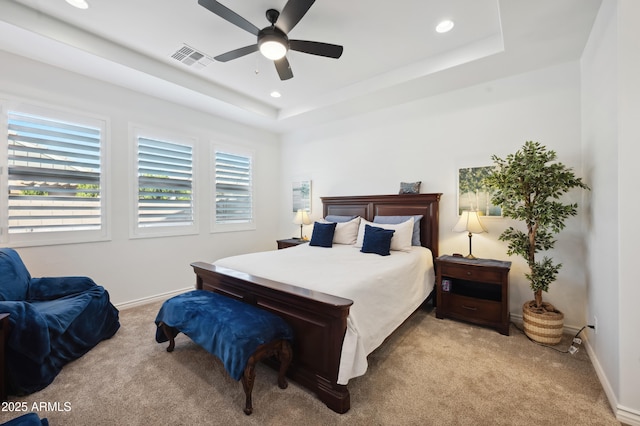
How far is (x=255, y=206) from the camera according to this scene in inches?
205

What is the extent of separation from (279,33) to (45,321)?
292 centimetres

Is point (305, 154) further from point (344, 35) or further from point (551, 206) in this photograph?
point (551, 206)

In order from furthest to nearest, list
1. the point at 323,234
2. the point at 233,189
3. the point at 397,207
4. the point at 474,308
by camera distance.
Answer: the point at 233,189 < the point at 397,207 < the point at 323,234 < the point at 474,308

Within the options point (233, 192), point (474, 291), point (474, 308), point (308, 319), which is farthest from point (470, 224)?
point (233, 192)

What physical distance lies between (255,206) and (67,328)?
3.27m

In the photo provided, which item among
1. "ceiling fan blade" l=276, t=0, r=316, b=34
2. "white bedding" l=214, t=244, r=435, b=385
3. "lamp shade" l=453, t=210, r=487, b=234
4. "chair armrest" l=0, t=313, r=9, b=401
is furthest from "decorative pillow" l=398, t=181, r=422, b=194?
"chair armrest" l=0, t=313, r=9, b=401

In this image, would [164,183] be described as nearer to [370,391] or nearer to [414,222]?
[414,222]

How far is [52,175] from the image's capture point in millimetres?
2998

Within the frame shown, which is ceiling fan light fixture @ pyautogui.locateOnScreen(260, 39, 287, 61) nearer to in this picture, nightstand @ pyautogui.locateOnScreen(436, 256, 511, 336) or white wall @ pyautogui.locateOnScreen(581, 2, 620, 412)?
white wall @ pyautogui.locateOnScreen(581, 2, 620, 412)

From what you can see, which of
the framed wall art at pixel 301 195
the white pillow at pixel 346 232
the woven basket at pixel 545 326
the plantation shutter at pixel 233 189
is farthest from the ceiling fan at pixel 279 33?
the woven basket at pixel 545 326

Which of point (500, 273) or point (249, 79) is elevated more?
point (249, 79)

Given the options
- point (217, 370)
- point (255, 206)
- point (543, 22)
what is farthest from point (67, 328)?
point (543, 22)

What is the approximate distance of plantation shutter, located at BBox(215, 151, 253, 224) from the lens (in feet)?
15.1

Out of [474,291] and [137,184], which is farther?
[137,184]
